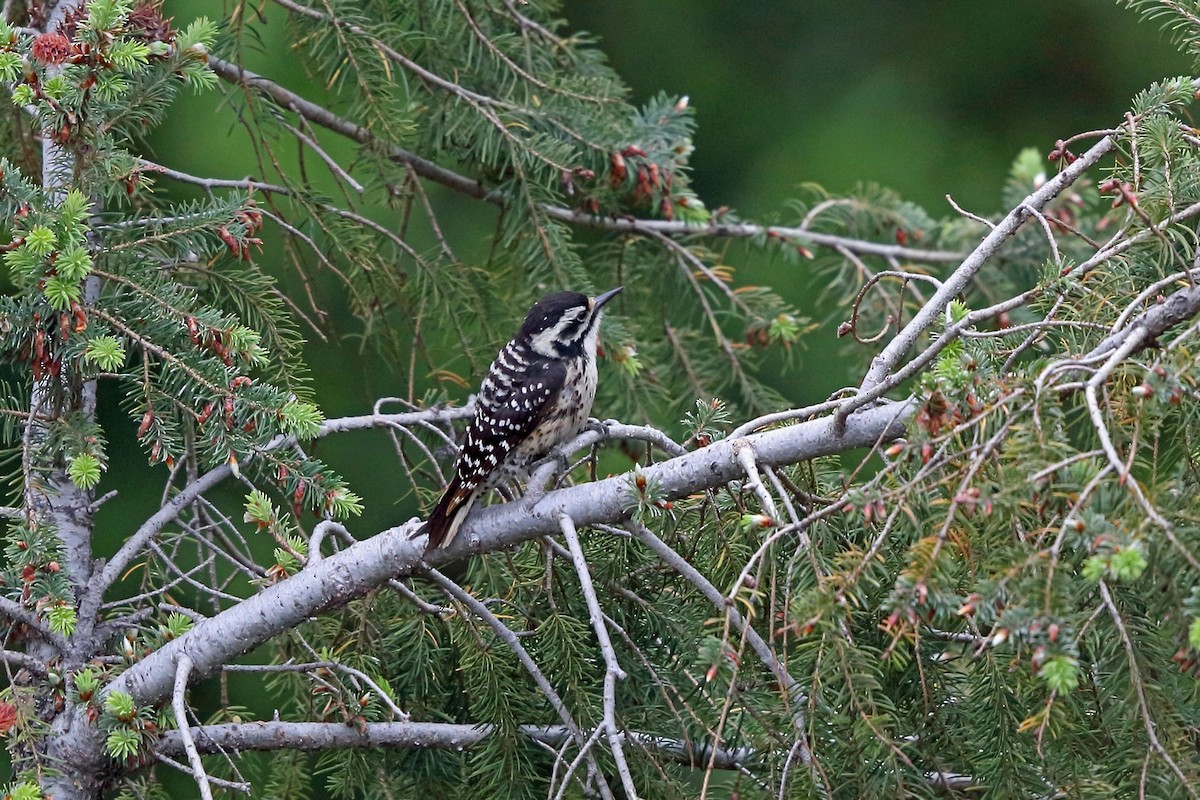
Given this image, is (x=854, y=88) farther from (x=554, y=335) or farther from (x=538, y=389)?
(x=538, y=389)

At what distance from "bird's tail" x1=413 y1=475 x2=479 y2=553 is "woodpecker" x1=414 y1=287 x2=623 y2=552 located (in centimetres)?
17

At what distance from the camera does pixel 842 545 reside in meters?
1.99

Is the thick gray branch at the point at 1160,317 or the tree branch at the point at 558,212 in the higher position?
the thick gray branch at the point at 1160,317

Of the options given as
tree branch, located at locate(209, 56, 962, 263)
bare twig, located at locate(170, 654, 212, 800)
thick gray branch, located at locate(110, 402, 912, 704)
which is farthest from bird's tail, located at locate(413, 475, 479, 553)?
tree branch, located at locate(209, 56, 962, 263)

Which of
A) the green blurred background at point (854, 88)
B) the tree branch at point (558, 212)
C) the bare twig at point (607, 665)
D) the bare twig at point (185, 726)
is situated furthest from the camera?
the green blurred background at point (854, 88)

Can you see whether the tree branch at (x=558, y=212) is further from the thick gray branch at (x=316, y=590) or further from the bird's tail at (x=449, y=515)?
the thick gray branch at (x=316, y=590)

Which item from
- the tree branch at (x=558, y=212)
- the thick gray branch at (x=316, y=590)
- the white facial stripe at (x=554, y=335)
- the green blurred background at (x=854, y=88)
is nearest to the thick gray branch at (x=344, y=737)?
the thick gray branch at (x=316, y=590)

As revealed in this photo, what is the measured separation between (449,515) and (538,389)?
24.8 inches

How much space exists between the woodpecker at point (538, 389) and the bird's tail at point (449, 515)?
0.56 ft

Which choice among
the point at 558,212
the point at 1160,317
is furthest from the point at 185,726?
the point at 558,212

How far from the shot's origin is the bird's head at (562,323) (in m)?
3.05

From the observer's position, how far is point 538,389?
294 cm

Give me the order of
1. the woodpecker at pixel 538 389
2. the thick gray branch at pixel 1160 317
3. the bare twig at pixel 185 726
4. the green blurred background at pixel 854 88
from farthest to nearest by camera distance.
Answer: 1. the green blurred background at pixel 854 88
2. the woodpecker at pixel 538 389
3. the bare twig at pixel 185 726
4. the thick gray branch at pixel 1160 317

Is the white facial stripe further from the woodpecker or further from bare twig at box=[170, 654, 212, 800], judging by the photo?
bare twig at box=[170, 654, 212, 800]
